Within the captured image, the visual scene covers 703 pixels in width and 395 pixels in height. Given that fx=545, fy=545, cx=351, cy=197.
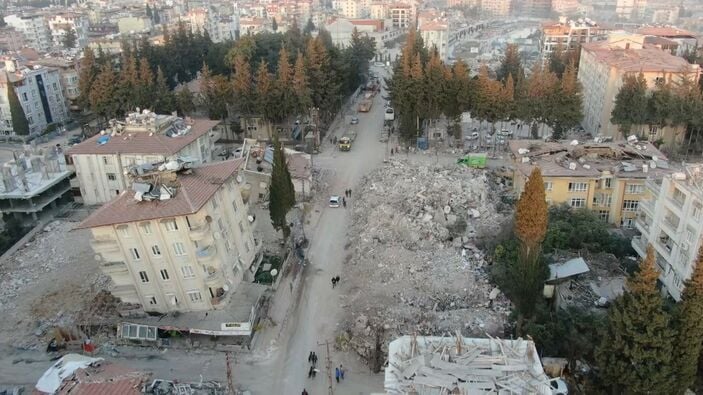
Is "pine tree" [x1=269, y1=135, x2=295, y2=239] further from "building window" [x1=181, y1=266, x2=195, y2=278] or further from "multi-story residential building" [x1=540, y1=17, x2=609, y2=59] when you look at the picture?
"multi-story residential building" [x1=540, y1=17, x2=609, y2=59]

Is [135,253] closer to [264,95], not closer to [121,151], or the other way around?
[121,151]

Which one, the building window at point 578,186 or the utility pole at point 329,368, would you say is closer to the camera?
the utility pole at point 329,368

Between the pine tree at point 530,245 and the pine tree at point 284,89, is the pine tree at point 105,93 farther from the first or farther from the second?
the pine tree at point 530,245

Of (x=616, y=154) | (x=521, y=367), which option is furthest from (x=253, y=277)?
(x=616, y=154)

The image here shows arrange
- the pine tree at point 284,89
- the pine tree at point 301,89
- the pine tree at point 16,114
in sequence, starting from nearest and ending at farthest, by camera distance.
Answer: the pine tree at point 301,89
the pine tree at point 284,89
the pine tree at point 16,114

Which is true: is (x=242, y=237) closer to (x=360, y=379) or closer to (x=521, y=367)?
(x=360, y=379)

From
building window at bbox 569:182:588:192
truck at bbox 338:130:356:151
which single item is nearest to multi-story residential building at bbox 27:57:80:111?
truck at bbox 338:130:356:151

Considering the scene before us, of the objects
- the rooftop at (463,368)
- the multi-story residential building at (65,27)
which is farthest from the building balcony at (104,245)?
the multi-story residential building at (65,27)

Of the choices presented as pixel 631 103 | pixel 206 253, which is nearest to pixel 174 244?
pixel 206 253
